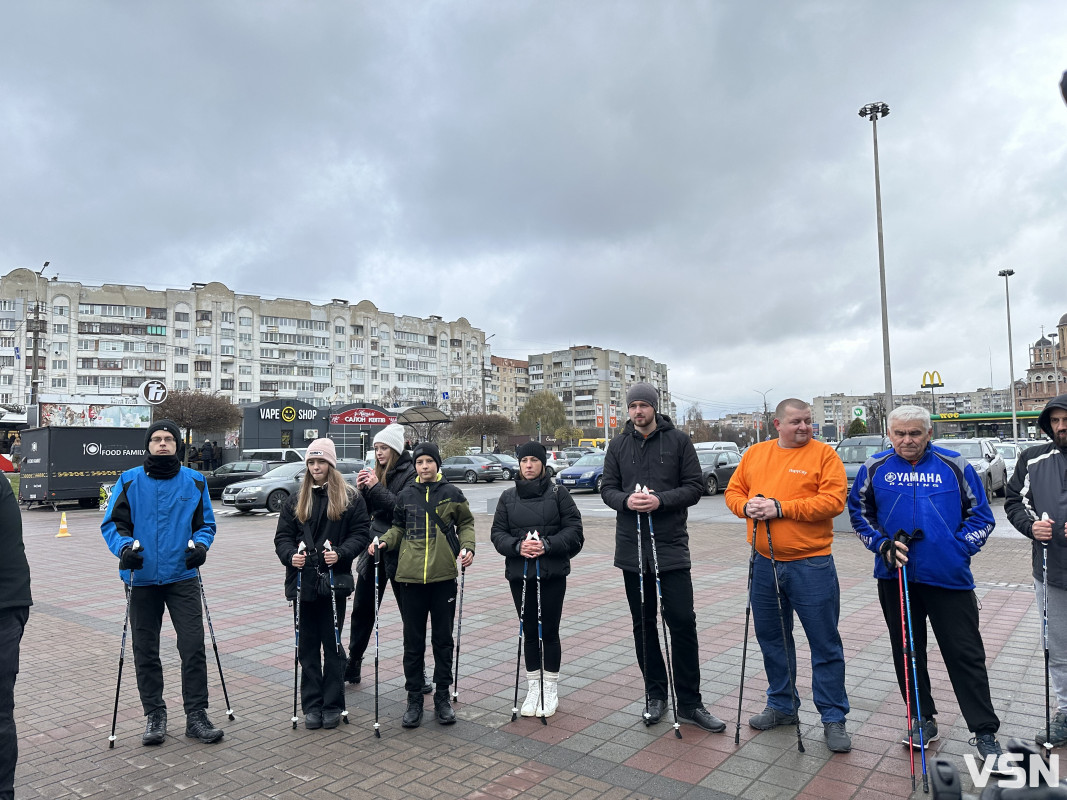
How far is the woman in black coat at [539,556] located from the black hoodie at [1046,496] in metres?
2.58

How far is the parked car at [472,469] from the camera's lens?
36.5 metres

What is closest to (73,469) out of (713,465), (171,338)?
(713,465)

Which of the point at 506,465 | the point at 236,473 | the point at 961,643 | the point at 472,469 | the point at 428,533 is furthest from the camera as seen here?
the point at 506,465

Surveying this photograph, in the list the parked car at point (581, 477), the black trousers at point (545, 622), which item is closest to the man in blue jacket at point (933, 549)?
the black trousers at point (545, 622)

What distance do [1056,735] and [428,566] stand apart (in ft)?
12.2

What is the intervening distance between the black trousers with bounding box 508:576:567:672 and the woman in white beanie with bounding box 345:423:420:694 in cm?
88

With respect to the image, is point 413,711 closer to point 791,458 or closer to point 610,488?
point 610,488

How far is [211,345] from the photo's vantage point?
9619 centimetres

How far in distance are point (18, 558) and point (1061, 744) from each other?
5.40 metres

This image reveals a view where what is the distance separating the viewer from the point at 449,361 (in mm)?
124625

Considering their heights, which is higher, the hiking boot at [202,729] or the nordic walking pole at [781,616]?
the nordic walking pole at [781,616]

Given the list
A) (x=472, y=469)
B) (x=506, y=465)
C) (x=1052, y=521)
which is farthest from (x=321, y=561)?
(x=506, y=465)

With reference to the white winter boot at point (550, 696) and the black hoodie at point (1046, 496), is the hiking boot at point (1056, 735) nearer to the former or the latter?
the black hoodie at point (1046, 496)

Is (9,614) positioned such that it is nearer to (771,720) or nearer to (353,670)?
(353,670)
